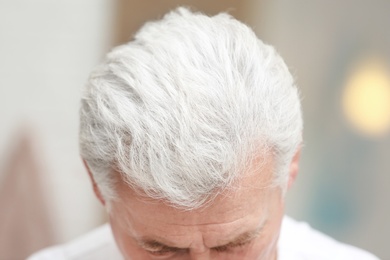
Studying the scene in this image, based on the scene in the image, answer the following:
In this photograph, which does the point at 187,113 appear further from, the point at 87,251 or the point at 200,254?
the point at 87,251

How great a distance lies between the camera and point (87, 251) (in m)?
1.57

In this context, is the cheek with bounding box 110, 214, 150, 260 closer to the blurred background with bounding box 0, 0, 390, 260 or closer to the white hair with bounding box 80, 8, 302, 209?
the white hair with bounding box 80, 8, 302, 209

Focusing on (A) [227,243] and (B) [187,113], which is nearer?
(B) [187,113]

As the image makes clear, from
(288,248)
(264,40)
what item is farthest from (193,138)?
(264,40)

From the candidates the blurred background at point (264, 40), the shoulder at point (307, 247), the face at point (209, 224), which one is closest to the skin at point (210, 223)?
the face at point (209, 224)

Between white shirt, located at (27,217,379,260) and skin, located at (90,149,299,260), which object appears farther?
white shirt, located at (27,217,379,260)

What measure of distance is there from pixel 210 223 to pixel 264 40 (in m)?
1.14

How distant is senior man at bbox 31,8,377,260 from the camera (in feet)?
3.34

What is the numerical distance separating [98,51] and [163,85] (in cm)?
76

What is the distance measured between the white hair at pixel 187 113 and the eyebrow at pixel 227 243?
0.10 m

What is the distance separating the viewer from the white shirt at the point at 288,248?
151 centimetres

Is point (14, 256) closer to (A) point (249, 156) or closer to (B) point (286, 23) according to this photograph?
(A) point (249, 156)

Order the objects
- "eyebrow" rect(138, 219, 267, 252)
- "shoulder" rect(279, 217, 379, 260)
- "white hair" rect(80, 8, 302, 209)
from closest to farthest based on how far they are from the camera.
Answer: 1. "white hair" rect(80, 8, 302, 209)
2. "eyebrow" rect(138, 219, 267, 252)
3. "shoulder" rect(279, 217, 379, 260)

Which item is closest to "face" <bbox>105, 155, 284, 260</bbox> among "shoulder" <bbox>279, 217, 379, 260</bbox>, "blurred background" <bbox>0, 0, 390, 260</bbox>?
"shoulder" <bbox>279, 217, 379, 260</bbox>
